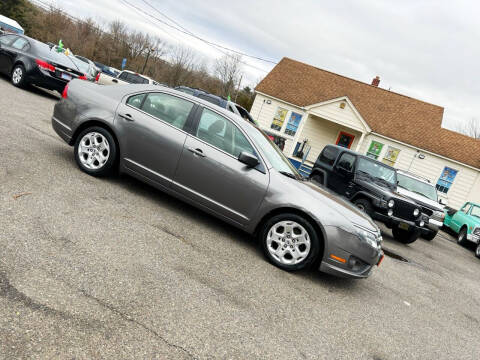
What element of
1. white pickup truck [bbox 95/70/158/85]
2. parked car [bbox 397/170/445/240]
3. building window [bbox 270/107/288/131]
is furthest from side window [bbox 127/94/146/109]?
building window [bbox 270/107/288/131]

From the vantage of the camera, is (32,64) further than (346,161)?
Yes

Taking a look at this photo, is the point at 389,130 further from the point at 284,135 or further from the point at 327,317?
the point at 327,317

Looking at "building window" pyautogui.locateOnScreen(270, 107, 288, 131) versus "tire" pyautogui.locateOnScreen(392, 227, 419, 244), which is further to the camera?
"building window" pyautogui.locateOnScreen(270, 107, 288, 131)

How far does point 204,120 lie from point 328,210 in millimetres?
2013

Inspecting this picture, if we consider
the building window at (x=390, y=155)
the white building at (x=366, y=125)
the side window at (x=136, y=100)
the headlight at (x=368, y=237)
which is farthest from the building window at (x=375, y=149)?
the side window at (x=136, y=100)

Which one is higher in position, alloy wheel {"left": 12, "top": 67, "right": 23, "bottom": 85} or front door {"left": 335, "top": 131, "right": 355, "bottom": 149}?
front door {"left": 335, "top": 131, "right": 355, "bottom": 149}

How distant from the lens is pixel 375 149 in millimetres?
22266

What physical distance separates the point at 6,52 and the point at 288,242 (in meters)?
11.3

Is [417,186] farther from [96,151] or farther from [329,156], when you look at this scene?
[96,151]

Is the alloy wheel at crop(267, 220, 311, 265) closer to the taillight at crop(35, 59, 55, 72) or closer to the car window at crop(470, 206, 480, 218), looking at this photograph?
the taillight at crop(35, 59, 55, 72)

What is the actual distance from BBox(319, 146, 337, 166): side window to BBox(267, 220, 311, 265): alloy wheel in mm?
6265

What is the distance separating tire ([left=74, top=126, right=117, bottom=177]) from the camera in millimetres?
5136

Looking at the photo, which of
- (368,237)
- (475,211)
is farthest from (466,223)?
(368,237)

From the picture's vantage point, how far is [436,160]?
69.3ft
